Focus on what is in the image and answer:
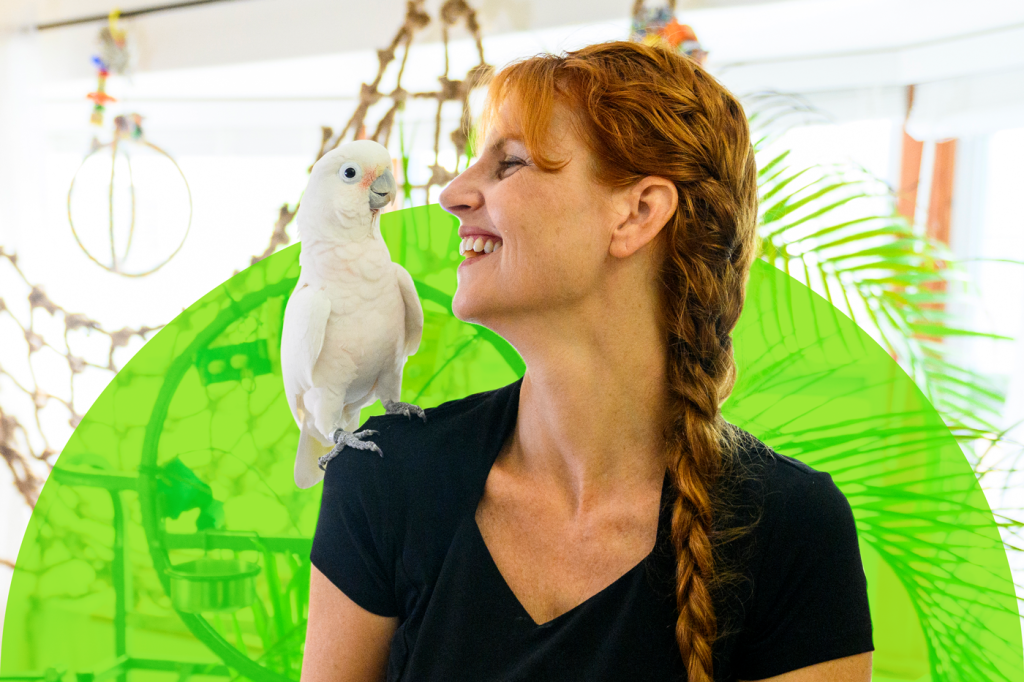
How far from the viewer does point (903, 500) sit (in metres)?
0.99

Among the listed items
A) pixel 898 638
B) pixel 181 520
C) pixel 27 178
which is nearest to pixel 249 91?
pixel 27 178

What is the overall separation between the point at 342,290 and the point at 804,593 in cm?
57

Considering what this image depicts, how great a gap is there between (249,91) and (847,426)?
5.44ft

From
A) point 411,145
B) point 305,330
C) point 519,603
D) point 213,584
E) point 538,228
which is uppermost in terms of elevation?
point 411,145

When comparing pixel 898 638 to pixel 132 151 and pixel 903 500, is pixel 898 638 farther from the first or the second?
pixel 132 151

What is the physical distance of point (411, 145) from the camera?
3.70 ft

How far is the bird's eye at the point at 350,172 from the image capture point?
0.74m

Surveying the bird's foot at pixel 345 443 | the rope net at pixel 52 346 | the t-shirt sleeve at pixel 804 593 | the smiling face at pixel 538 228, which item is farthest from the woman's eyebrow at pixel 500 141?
the rope net at pixel 52 346

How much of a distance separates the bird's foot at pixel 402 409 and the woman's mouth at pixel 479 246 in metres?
0.21

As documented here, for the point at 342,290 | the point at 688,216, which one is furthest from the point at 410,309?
the point at 688,216

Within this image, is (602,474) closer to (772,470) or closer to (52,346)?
(772,470)

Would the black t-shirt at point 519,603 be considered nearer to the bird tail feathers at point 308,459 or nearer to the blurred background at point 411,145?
the bird tail feathers at point 308,459

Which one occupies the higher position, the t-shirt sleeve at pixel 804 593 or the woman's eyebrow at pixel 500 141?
the woman's eyebrow at pixel 500 141

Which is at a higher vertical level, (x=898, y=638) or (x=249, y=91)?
(x=249, y=91)
